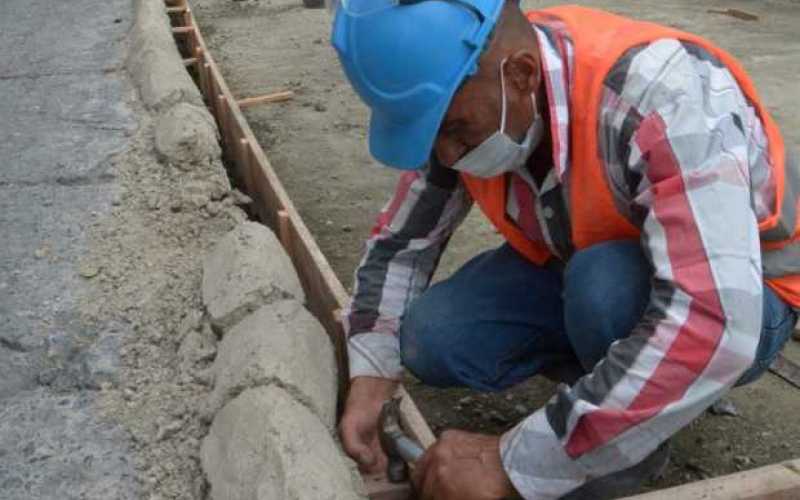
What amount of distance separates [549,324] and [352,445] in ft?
2.12

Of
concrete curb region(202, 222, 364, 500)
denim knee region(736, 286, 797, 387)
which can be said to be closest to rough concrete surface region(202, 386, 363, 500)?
concrete curb region(202, 222, 364, 500)

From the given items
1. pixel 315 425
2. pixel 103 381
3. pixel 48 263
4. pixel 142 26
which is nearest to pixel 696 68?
pixel 315 425

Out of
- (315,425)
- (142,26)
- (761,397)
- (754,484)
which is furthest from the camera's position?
(142,26)

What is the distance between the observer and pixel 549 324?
266cm

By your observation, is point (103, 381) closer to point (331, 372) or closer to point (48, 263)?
point (331, 372)

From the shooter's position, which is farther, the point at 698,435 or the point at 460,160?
the point at 698,435

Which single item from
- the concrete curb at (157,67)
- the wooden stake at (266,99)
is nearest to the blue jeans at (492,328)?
the concrete curb at (157,67)

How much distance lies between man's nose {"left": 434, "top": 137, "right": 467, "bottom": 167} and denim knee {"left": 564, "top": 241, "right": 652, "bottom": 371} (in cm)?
36

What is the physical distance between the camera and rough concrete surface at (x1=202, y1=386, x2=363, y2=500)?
1922mm

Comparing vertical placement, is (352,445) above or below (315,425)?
below

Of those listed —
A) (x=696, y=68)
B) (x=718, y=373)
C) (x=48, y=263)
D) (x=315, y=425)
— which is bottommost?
(x=48, y=263)

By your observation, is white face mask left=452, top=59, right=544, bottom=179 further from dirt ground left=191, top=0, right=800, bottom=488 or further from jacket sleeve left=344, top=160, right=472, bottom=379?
dirt ground left=191, top=0, right=800, bottom=488

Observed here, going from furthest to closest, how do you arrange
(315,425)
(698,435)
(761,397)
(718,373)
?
(761,397), (698,435), (315,425), (718,373)

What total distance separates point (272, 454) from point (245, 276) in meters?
0.81
